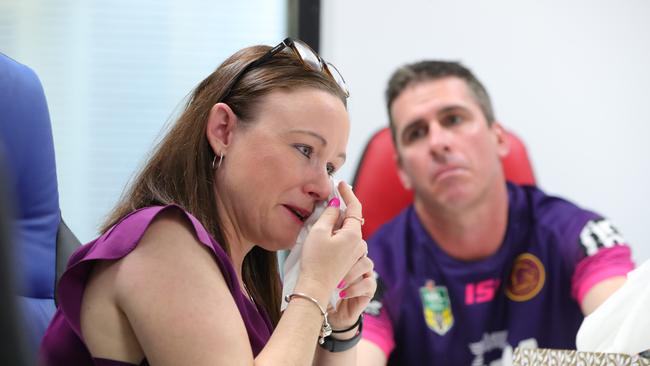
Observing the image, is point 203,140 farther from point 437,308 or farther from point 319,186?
point 437,308

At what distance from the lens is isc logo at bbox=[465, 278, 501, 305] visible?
202cm

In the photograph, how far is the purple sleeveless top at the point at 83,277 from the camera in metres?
0.96

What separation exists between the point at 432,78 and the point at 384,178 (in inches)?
12.9

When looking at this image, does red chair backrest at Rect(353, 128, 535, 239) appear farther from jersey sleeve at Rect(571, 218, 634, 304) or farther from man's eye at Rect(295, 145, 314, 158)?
man's eye at Rect(295, 145, 314, 158)

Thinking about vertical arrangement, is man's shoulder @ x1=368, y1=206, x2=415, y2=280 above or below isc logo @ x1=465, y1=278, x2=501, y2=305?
above

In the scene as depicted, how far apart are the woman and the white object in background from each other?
0.35 metres

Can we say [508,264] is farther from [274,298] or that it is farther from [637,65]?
[637,65]

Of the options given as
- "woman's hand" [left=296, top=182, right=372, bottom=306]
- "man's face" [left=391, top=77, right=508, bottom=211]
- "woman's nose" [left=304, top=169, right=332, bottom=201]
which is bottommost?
"man's face" [left=391, top=77, right=508, bottom=211]

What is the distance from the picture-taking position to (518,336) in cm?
198

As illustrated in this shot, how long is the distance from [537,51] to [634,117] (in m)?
0.43

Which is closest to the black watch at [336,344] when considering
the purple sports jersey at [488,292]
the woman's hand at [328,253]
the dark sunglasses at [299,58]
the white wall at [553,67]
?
A: the woman's hand at [328,253]

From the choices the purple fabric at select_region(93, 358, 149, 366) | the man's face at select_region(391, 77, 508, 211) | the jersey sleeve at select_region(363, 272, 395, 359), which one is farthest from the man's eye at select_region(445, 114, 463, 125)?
the purple fabric at select_region(93, 358, 149, 366)

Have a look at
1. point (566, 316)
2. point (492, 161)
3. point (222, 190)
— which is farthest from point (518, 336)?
point (222, 190)

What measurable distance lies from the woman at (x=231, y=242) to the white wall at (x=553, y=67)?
160 centimetres
